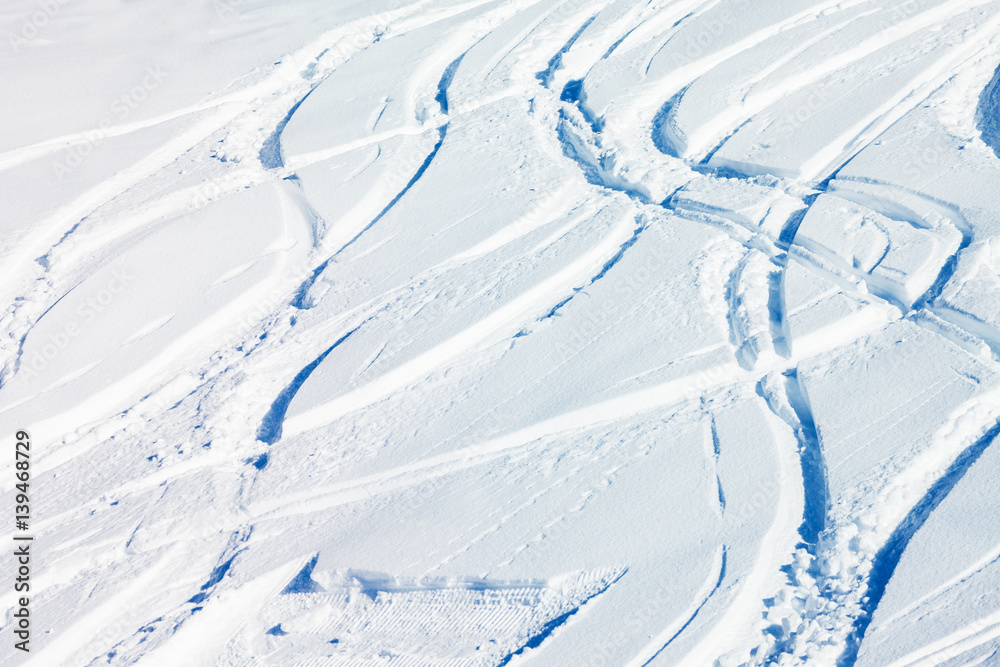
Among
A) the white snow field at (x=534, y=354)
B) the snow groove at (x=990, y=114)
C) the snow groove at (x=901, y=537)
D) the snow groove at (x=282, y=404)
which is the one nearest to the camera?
the snow groove at (x=901, y=537)

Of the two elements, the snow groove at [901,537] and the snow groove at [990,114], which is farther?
the snow groove at [990,114]

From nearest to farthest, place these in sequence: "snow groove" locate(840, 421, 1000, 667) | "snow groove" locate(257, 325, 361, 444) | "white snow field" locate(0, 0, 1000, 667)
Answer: "snow groove" locate(840, 421, 1000, 667), "white snow field" locate(0, 0, 1000, 667), "snow groove" locate(257, 325, 361, 444)

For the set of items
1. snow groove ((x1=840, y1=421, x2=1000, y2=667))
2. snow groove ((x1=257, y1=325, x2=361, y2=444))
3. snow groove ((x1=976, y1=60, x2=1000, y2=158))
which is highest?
snow groove ((x1=257, y1=325, x2=361, y2=444))

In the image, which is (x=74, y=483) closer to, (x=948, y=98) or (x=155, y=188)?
(x=155, y=188)

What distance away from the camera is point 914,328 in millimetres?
2248

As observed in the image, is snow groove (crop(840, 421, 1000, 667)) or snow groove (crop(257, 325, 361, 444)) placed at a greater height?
snow groove (crop(257, 325, 361, 444))

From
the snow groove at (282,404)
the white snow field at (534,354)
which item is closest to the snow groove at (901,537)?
the white snow field at (534,354)

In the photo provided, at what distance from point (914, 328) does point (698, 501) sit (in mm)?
822

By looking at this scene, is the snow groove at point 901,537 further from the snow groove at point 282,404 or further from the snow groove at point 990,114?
the snow groove at point 282,404

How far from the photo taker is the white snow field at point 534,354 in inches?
71.9

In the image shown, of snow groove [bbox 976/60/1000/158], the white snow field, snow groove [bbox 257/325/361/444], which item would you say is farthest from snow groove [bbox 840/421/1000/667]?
snow groove [bbox 257/325/361/444]

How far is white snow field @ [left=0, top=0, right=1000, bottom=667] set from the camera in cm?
183

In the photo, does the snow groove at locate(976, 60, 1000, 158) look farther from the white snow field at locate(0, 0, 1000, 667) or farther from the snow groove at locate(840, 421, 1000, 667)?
the snow groove at locate(840, 421, 1000, 667)

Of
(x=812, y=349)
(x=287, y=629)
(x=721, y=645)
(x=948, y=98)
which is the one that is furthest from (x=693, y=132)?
(x=287, y=629)
